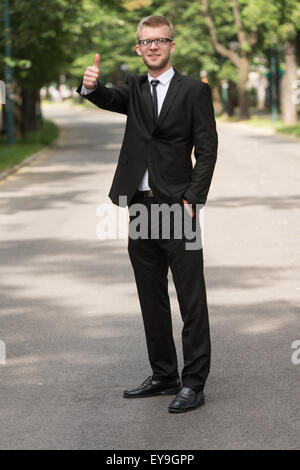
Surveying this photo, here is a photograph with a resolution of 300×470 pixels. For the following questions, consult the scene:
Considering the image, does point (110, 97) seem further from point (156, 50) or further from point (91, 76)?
point (156, 50)

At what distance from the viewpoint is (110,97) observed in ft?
17.0

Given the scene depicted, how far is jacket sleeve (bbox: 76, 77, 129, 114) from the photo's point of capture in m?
5.15

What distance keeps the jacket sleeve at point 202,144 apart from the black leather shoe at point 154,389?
1073 mm

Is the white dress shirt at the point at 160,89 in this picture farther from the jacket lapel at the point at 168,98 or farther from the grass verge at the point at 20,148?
the grass verge at the point at 20,148

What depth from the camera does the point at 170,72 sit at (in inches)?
204

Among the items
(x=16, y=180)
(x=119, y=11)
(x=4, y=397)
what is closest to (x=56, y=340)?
(x=4, y=397)

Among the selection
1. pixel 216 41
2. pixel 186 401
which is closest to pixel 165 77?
pixel 186 401

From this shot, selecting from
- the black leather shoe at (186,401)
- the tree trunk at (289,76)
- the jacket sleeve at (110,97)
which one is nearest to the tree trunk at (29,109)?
the tree trunk at (289,76)

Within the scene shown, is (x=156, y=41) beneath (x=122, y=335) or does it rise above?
above

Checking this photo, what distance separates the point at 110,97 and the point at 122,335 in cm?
230

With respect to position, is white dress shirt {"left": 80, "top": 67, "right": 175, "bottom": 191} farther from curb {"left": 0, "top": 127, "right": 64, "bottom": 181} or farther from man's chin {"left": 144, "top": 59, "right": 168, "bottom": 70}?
curb {"left": 0, "top": 127, "right": 64, "bottom": 181}

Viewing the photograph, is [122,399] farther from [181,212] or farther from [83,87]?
[83,87]

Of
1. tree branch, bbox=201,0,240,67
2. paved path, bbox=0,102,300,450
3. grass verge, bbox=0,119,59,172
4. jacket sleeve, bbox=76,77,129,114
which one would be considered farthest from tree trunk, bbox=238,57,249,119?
jacket sleeve, bbox=76,77,129,114

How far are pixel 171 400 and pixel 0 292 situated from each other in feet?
12.1
